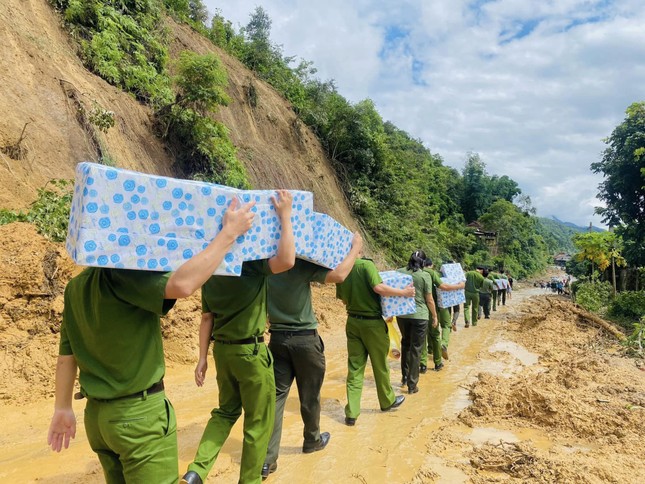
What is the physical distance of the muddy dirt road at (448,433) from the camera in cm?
356

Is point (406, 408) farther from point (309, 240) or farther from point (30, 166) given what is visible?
point (30, 166)

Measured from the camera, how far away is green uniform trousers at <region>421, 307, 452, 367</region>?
24.7 ft

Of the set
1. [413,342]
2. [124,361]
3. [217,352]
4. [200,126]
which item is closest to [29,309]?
[217,352]

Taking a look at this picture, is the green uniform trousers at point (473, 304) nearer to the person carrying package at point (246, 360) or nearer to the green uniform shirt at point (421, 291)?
the green uniform shirt at point (421, 291)

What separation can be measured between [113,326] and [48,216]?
5841 mm

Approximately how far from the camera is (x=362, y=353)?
5.00 m

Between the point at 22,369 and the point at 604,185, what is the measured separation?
20.9 metres

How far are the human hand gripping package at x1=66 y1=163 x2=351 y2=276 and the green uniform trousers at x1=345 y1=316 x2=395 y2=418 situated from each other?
271cm

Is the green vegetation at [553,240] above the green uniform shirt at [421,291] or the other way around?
above

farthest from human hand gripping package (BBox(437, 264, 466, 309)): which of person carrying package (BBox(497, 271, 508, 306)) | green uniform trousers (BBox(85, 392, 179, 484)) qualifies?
person carrying package (BBox(497, 271, 508, 306))

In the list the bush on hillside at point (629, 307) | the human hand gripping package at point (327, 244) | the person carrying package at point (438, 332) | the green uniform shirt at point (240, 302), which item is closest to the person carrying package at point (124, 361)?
the green uniform shirt at point (240, 302)

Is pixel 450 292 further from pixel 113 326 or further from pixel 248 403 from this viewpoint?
pixel 113 326

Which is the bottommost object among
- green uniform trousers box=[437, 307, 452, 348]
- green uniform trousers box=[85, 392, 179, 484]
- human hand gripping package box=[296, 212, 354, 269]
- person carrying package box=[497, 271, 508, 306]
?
person carrying package box=[497, 271, 508, 306]

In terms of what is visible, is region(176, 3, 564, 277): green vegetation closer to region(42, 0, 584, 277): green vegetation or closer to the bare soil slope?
region(42, 0, 584, 277): green vegetation
